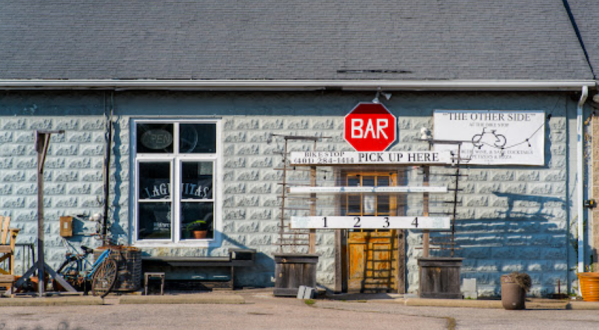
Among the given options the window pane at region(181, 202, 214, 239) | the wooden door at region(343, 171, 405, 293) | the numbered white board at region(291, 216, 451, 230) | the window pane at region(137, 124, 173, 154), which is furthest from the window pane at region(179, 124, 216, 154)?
the wooden door at region(343, 171, 405, 293)

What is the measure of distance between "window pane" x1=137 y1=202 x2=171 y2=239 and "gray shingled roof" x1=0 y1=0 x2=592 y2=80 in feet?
7.42

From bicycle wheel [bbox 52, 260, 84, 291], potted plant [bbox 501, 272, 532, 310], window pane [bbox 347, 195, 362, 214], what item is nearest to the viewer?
potted plant [bbox 501, 272, 532, 310]

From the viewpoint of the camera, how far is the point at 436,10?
629 inches

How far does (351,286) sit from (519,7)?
251 inches

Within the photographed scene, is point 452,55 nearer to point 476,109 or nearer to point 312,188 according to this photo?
point 476,109

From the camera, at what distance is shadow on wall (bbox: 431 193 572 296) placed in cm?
1431

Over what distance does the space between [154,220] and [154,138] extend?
1433 mm

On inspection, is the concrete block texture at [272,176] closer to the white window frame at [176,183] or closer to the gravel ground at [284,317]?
the white window frame at [176,183]

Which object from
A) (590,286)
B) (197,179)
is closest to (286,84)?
(197,179)

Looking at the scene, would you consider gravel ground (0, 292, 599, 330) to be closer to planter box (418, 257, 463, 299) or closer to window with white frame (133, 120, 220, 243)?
planter box (418, 257, 463, 299)

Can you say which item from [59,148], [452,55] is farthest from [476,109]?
[59,148]

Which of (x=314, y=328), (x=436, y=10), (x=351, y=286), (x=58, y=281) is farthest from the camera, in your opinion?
(x=436, y=10)

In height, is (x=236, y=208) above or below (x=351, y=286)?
above

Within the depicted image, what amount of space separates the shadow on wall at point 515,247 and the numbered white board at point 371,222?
1240mm
